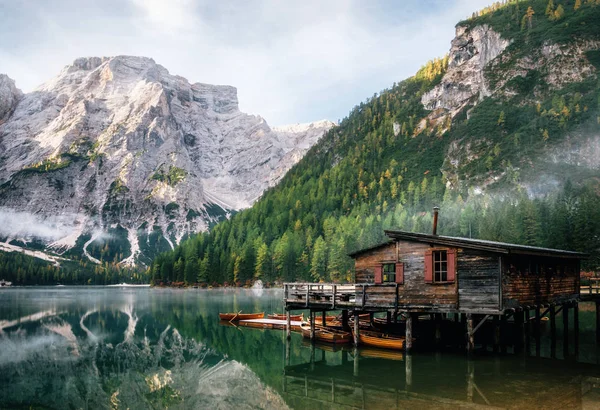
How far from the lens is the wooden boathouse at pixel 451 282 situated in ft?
112

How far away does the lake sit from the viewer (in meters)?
26.1

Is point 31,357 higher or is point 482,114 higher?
point 482,114

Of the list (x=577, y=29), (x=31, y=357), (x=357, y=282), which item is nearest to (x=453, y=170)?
(x=577, y=29)

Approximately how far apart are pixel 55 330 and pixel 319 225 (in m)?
125

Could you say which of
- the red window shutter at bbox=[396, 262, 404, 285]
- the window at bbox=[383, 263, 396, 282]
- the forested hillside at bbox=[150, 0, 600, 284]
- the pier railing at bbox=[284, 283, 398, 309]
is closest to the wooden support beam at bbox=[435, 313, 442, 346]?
the window at bbox=[383, 263, 396, 282]

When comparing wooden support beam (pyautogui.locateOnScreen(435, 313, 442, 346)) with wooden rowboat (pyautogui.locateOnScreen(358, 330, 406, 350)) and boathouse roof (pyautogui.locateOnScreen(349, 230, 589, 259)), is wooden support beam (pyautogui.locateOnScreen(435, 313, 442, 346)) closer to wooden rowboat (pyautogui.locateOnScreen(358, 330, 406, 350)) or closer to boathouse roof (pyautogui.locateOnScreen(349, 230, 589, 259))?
wooden rowboat (pyautogui.locateOnScreen(358, 330, 406, 350))

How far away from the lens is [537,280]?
39062mm

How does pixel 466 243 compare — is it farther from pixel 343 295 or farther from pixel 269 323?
pixel 269 323

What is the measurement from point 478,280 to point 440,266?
277 cm

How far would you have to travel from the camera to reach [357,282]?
4262cm

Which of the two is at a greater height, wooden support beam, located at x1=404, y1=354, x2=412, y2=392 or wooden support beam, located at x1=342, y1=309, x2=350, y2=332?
wooden support beam, located at x1=342, y1=309, x2=350, y2=332

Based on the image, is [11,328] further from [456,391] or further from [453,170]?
[453,170]

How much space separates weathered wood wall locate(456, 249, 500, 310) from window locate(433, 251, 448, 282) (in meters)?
0.95

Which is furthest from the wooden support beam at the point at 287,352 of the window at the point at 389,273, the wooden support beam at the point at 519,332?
the wooden support beam at the point at 519,332
